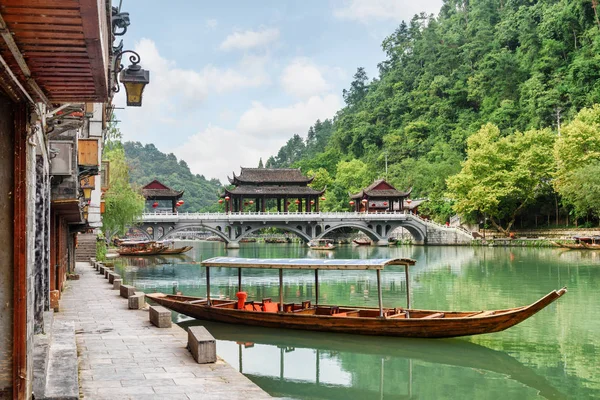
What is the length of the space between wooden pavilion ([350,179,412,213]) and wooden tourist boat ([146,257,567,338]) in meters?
52.3

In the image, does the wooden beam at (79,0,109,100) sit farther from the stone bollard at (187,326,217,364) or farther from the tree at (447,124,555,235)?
the tree at (447,124,555,235)

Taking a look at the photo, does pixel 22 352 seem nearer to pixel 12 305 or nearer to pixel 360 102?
pixel 12 305

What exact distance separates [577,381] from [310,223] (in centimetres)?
4997

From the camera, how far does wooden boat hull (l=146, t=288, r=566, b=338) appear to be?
12375 millimetres

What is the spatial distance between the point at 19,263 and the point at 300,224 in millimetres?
55702

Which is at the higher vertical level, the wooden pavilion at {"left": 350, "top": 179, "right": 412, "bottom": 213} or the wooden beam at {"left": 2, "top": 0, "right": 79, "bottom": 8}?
the wooden pavilion at {"left": 350, "top": 179, "right": 412, "bottom": 213}

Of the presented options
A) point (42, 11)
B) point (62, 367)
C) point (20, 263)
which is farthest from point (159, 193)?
point (42, 11)

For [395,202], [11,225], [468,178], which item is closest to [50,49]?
[11,225]

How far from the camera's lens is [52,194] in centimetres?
1227

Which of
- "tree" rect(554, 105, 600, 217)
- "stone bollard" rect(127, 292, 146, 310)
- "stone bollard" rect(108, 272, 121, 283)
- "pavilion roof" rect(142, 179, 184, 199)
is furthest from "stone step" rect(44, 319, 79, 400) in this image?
"pavilion roof" rect(142, 179, 184, 199)

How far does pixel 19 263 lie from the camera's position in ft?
16.4

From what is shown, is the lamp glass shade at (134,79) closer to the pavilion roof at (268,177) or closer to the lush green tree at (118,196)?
the lush green tree at (118,196)

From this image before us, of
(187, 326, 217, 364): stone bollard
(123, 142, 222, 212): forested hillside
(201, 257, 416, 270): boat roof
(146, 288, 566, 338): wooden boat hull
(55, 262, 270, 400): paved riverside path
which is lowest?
(146, 288, 566, 338): wooden boat hull

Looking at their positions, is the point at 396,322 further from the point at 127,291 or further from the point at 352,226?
the point at 352,226
